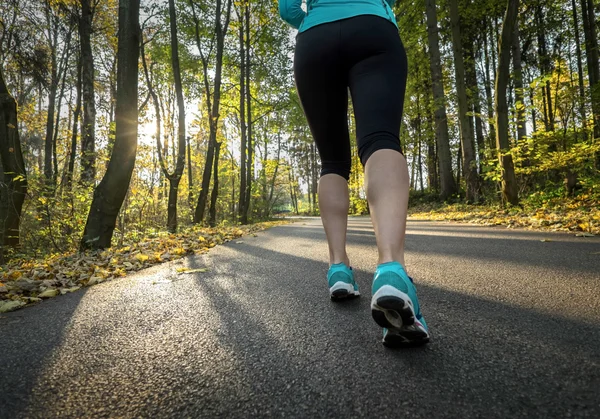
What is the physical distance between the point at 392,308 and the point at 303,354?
0.36 meters

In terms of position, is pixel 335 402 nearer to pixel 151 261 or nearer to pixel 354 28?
pixel 354 28

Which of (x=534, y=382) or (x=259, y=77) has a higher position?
(x=259, y=77)

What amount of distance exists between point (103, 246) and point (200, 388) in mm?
4878

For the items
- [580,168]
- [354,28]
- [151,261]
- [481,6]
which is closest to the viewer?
[354,28]

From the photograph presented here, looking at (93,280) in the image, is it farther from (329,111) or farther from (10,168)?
(10,168)

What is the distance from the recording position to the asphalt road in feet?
2.87

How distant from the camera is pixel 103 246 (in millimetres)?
5086

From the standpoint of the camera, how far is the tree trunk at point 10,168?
648 cm

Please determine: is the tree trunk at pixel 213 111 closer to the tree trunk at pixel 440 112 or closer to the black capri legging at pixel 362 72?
the tree trunk at pixel 440 112

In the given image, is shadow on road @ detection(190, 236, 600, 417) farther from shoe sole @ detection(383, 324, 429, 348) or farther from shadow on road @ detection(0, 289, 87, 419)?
shadow on road @ detection(0, 289, 87, 419)

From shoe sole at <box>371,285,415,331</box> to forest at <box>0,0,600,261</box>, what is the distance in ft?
14.9

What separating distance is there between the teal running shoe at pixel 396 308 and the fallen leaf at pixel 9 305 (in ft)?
7.28

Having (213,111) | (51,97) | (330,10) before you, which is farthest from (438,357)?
(51,97)

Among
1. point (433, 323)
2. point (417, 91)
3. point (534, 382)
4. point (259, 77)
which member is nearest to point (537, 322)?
point (433, 323)
